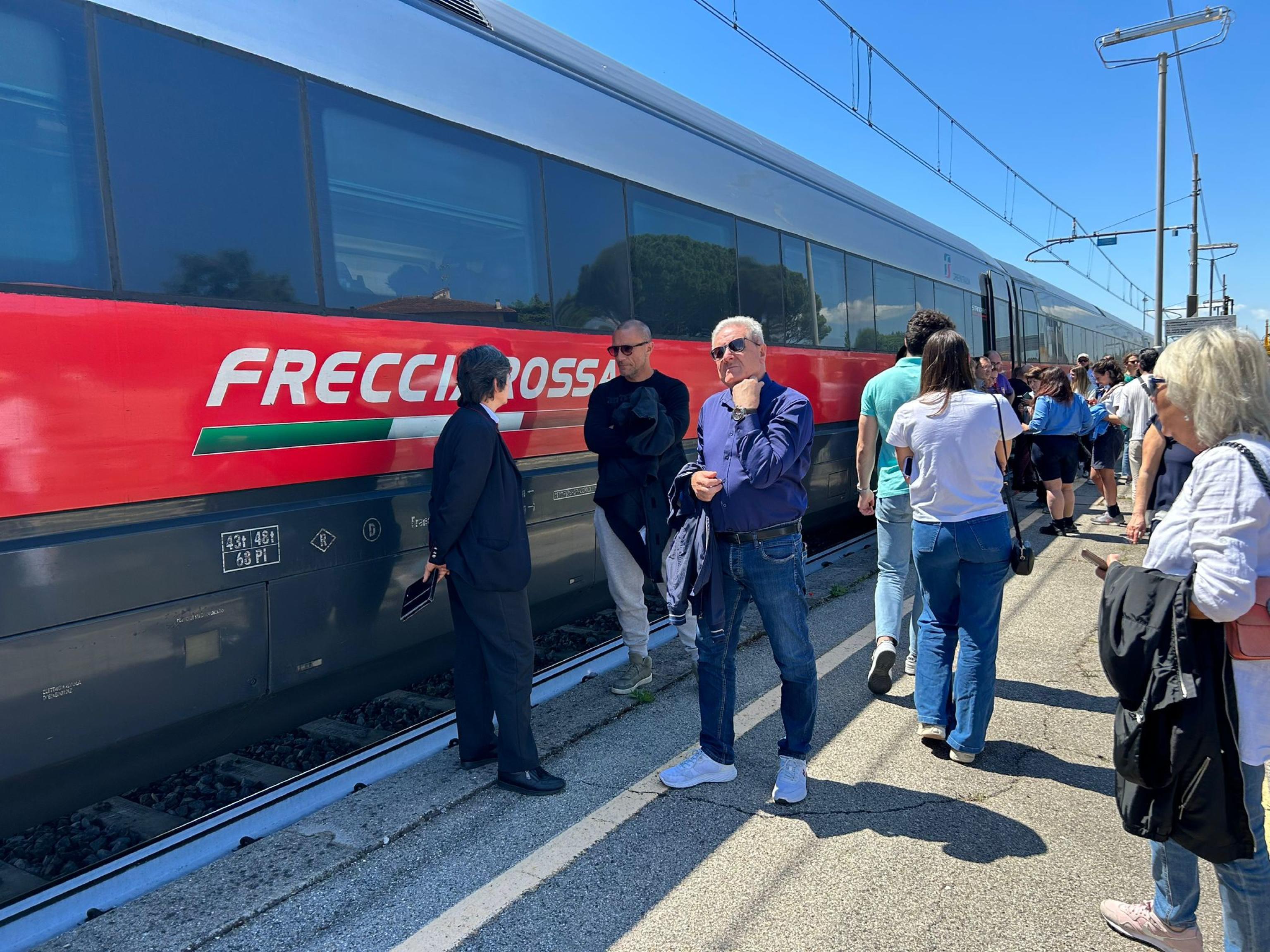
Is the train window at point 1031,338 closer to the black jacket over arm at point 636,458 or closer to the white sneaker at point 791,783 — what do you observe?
the black jacket over arm at point 636,458

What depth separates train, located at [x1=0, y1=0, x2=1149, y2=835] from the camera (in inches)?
110

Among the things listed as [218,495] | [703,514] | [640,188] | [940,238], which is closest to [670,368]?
[640,188]

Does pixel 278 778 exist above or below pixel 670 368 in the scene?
below

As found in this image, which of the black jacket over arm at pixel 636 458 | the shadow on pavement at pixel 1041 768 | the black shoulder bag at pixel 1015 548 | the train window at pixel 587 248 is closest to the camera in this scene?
the shadow on pavement at pixel 1041 768

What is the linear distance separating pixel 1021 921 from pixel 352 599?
279 cm

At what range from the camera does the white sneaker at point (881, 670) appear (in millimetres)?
4398

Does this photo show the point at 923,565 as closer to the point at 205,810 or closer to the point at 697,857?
the point at 697,857

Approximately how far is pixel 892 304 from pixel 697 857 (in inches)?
337

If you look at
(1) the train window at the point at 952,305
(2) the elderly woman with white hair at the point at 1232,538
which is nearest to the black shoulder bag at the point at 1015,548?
(2) the elderly woman with white hair at the point at 1232,538

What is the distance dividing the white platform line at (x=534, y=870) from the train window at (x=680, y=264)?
9.99ft

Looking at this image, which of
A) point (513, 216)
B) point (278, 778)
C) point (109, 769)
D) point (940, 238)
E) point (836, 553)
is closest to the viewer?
point (109, 769)

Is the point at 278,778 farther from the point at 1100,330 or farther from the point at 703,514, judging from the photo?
the point at 1100,330

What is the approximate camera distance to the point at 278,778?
366 centimetres

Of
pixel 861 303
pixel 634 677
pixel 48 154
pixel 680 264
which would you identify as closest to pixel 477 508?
pixel 634 677
